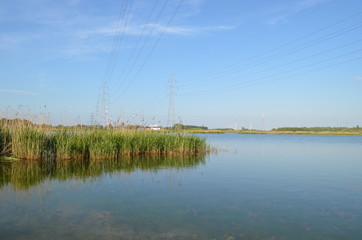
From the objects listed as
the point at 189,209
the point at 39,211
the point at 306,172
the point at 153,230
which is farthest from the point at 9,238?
the point at 306,172

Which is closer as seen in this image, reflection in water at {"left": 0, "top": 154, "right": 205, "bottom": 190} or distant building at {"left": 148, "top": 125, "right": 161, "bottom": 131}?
reflection in water at {"left": 0, "top": 154, "right": 205, "bottom": 190}

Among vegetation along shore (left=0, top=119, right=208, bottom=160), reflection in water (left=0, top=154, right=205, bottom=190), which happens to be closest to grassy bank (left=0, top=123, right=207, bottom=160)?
vegetation along shore (left=0, top=119, right=208, bottom=160)

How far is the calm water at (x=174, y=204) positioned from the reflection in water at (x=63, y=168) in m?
0.04

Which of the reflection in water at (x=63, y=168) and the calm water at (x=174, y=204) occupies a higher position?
the reflection in water at (x=63, y=168)

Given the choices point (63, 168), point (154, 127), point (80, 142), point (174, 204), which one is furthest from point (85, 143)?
point (174, 204)

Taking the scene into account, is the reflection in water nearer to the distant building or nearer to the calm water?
the calm water

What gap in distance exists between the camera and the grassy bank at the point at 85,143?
16.2 m

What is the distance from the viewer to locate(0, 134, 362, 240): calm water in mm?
6621

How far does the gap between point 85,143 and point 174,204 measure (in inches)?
428

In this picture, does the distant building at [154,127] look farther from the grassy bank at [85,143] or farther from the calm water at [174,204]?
the calm water at [174,204]

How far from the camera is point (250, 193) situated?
10.5m

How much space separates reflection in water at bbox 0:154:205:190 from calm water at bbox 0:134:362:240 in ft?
0.14

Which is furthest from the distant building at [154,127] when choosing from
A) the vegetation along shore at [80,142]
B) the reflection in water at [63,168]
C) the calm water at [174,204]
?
the calm water at [174,204]

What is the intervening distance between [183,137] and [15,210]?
627 inches
